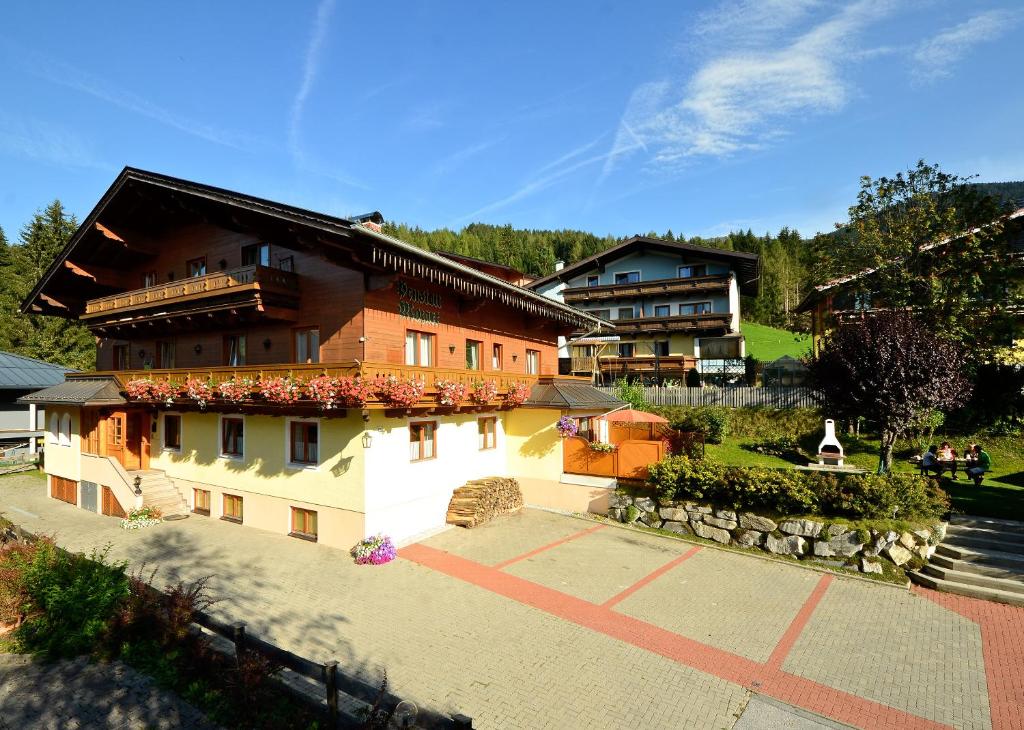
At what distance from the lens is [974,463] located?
18.6 metres

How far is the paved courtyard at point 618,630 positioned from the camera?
823cm

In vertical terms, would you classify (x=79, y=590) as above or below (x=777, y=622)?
above

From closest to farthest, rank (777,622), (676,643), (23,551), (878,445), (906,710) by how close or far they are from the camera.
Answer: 1. (906,710)
2. (676,643)
3. (777,622)
4. (23,551)
5. (878,445)

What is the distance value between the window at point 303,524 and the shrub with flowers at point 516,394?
7719 millimetres

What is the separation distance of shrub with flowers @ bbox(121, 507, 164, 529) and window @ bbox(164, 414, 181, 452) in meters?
2.58

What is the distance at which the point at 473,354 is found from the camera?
20359mm

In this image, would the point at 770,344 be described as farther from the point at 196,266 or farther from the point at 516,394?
the point at 196,266

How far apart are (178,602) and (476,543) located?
8827mm

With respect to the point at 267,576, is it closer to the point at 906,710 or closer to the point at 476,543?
the point at 476,543

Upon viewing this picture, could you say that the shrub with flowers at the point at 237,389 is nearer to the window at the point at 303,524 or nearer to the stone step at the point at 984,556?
the window at the point at 303,524

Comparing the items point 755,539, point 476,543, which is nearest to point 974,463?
point 755,539

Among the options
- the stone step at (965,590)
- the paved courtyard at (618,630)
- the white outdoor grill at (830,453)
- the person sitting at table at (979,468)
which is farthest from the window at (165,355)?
the person sitting at table at (979,468)

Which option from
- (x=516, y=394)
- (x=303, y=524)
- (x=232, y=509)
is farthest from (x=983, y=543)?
(x=232, y=509)

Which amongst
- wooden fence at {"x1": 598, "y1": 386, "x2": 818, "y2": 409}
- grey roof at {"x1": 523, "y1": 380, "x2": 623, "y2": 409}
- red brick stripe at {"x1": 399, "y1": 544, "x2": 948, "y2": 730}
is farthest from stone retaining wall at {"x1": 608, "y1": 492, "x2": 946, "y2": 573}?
wooden fence at {"x1": 598, "y1": 386, "x2": 818, "y2": 409}
